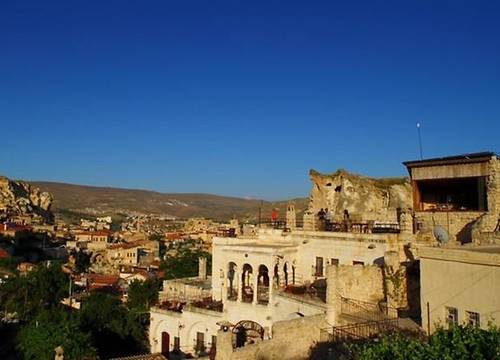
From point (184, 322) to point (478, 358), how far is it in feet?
74.0

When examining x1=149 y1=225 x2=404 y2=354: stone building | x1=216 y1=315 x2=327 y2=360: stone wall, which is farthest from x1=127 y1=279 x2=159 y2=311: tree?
x1=216 y1=315 x2=327 y2=360: stone wall

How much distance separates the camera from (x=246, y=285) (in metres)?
32.7

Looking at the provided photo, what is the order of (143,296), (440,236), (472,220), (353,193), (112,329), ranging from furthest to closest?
(143,296)
(112,329)
(353,193)
(472,220)
(440,236)

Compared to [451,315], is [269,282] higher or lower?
lower

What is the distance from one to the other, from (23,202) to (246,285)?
146642mm

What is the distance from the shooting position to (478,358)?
10445 millimetres

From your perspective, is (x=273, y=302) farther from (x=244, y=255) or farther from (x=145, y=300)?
(x=145, y=300)

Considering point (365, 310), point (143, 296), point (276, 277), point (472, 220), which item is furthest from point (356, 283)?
point (143, 296)

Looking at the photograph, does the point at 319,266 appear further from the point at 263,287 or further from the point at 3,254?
the point at 3,254

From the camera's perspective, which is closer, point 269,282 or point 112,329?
point 269,282

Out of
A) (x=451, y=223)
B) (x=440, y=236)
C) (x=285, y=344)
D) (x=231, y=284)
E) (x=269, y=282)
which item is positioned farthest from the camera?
(x=231, y=284)

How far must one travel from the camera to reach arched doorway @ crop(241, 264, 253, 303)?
95.2ft

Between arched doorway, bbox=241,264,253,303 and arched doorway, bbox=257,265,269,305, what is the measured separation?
54cm

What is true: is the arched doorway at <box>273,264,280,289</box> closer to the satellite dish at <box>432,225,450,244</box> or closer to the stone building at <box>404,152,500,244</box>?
the stone building at <box>404,152,500,244</box>
